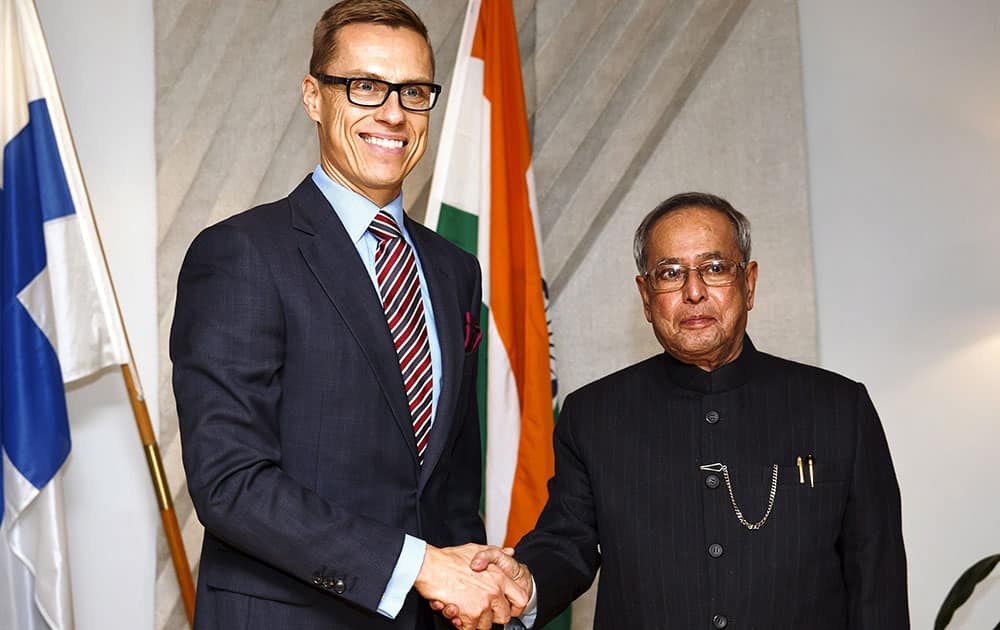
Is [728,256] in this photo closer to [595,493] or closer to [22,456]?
[595,493]

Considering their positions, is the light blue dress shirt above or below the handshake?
above

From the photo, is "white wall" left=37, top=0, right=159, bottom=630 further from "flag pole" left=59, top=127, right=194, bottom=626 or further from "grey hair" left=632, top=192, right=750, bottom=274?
"grey hair" left=632, top=192, right=750, bottom=274

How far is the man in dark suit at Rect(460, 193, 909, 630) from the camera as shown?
2160mm

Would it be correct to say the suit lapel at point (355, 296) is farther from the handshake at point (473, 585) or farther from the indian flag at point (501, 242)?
the indian flag at point (501, 242)

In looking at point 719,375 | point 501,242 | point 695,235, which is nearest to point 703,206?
point 695,235

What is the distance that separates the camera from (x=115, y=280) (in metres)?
3.57

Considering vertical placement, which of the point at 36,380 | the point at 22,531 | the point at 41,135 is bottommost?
the point at 22,531

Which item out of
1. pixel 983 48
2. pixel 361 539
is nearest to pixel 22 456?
pixel 361 539

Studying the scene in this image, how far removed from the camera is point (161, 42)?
3562 mm

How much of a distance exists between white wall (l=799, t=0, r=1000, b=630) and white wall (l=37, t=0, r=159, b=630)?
227cm

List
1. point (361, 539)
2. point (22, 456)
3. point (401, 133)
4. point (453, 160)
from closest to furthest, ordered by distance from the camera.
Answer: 1. point (361, 539)
2. point (401, 133)
3. point (22, 456)
4. point (453, 160)

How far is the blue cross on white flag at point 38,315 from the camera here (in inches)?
121

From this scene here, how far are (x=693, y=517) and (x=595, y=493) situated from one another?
0.22 metres

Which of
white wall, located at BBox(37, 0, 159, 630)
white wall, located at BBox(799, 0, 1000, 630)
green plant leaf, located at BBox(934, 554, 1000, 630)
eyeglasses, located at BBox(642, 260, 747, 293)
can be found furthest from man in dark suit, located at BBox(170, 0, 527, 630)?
white wall, located at BBox(799, 0, 1000, 630)
